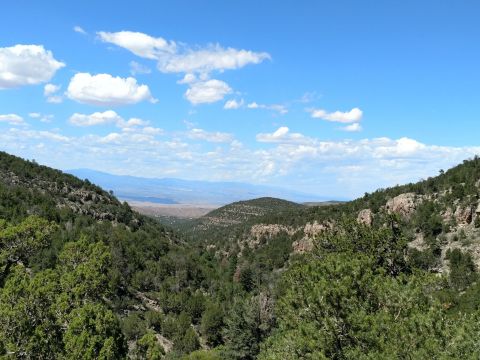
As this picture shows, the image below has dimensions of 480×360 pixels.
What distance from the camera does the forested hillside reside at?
20.6m

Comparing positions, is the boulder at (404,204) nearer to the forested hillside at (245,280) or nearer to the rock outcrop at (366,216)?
the forested hillside at (245,280)

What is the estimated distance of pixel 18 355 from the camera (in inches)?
942

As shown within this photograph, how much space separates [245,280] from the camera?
2854 inches

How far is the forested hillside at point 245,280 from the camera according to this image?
2062cm

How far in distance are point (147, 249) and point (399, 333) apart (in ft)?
199

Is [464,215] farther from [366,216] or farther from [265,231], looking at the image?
[265,231]

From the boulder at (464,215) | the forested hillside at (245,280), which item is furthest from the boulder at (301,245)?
the boulder at (464,215)

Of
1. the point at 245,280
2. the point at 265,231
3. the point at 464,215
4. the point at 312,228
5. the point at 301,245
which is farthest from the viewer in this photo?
the point at 265,231

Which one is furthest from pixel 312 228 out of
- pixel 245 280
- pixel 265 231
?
pixel 265 231

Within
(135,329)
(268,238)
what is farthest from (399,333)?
(268,238)

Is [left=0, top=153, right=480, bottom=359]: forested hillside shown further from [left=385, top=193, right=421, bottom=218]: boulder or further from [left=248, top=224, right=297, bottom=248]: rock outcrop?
[left=248, top=224, right=297, bottom=248]: rock outcrop

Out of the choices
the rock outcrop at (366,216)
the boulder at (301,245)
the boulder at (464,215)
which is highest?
the boulder at (464,215)

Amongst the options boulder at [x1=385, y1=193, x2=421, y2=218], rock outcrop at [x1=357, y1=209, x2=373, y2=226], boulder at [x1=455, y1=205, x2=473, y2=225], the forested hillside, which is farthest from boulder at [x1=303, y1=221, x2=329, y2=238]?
boulder at [x1=455, y1=205, x2=473, y2=225]

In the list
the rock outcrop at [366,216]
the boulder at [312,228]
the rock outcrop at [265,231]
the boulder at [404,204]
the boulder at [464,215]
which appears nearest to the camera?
the boulder at [464,215]
